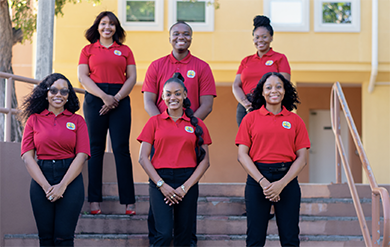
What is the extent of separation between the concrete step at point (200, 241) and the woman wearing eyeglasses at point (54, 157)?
0.94 meters

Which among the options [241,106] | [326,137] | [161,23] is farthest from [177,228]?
[326,137]

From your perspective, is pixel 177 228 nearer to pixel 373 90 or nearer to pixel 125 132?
pixel 125 132

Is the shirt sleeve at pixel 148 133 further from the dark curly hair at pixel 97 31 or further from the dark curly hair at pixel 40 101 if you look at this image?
the dark curly hair at pixel 97 31

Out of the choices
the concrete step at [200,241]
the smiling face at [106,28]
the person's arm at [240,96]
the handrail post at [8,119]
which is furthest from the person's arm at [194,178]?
the handrail post at [8,119]

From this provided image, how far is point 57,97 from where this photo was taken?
3.66 m

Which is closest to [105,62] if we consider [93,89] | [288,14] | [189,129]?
[93,89]

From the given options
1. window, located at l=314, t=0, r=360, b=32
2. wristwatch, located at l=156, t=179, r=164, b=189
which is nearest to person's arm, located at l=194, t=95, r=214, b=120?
wristwatch, located at l=156, t=179, r=164, b=189

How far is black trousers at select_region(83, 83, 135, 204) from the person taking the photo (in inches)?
177

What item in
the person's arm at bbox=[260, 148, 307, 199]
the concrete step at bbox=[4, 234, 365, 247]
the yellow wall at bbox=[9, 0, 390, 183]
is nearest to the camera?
the person's arm at bbox=[260, 148, 307, 199]

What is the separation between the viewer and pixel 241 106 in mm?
4645

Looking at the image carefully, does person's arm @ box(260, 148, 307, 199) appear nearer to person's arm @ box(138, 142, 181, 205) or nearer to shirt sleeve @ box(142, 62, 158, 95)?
person's arm @ box(138, 142, 181, 205)

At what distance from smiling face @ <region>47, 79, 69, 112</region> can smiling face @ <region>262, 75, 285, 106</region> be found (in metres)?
1.66

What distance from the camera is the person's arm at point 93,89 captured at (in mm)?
4441

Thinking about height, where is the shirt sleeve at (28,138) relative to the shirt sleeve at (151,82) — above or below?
below
